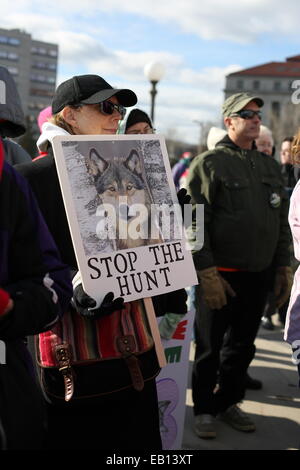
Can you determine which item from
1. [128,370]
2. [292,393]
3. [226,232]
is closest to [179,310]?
Result: [128,370]

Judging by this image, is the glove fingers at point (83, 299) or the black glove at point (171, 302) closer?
the glove fingers at point (83, 299)

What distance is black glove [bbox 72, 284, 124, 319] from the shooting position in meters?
1.79

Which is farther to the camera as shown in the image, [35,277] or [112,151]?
[112,151]

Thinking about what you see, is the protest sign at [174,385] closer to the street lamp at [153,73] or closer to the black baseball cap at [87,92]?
the black baseball cap at [87,92]

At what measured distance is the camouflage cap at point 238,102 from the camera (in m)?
3.55

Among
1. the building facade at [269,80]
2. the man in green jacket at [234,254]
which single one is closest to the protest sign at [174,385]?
the man in green jacket at [234,254]

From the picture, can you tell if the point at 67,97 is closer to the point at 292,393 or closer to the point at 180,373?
the point at 180,373

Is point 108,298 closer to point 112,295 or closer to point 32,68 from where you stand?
point 112,295

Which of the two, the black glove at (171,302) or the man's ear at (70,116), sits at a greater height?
the man's ear at (70,116)

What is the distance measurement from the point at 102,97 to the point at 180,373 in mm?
1665

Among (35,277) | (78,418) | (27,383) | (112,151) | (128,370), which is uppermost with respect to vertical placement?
(112,151)

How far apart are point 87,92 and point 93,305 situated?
0.87 meters

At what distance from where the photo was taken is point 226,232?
338cm

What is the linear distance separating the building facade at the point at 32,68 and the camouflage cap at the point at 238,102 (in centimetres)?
9149
